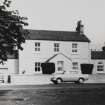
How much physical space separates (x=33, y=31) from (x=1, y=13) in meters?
32.6

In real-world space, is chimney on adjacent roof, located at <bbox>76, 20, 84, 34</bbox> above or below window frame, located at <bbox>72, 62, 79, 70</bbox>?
above

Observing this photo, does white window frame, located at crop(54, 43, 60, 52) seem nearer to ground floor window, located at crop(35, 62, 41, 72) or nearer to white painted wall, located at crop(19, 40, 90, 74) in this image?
white painted wall, located at crop(19, 40, 90, 74)

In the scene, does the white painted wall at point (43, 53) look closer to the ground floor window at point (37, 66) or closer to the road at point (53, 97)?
the ground floor window at point (37, 66)

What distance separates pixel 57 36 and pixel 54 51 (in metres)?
2.93

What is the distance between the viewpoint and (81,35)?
54.9 meters

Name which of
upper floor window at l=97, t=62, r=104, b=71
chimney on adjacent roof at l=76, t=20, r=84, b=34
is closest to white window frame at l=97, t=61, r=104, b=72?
upper floor window at l=97, t=62, r=104, b=71

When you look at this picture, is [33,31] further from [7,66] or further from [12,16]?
[12,16]

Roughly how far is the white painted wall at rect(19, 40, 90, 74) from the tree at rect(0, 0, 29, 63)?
1048 inches

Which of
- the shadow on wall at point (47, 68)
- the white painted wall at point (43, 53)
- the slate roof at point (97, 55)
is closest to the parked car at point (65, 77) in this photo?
the shadow on wall at point (47, 68)

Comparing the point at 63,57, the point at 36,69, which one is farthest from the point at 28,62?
the point at 63,57

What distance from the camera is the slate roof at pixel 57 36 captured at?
168 ft

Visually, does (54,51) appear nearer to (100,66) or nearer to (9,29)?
(100,66)

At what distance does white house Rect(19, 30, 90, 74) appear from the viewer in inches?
1954

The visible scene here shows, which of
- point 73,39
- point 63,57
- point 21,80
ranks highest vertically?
point 73,39
